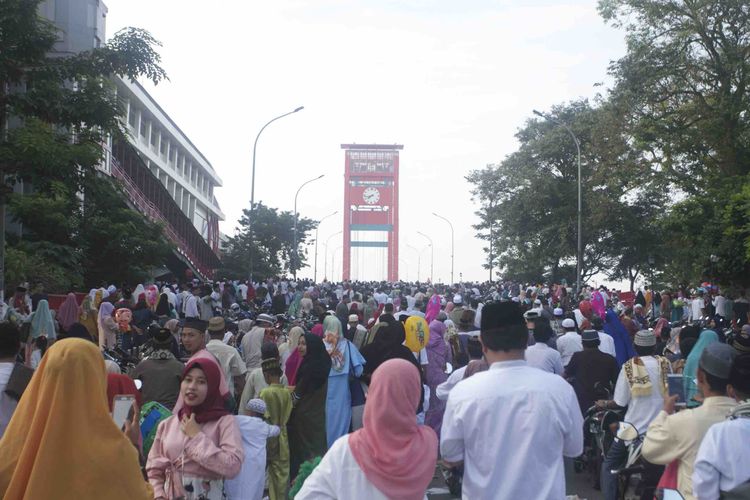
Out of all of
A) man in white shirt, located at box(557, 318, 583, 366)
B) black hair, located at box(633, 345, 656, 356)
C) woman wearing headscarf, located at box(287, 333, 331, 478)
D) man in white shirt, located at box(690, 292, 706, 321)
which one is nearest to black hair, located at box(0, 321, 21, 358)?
woman wearing headscarf, located at box(287, 333, 331, 478)

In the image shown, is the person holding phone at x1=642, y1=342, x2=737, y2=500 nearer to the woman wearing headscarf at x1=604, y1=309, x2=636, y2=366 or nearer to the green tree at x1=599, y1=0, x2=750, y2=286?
the woman wearing headscarf at x1=604, y1=309, x2=636, y2=366

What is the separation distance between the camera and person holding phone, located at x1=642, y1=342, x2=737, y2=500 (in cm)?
446

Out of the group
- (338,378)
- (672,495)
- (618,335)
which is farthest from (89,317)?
(672,495)

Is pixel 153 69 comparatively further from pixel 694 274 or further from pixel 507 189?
pixel 507 189

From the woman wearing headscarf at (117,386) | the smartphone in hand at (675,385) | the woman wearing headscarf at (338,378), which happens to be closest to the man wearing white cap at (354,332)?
the woman wearing headscarf at (338,378)

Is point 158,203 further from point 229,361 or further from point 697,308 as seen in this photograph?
point 229,361

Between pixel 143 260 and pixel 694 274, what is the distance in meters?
18.3

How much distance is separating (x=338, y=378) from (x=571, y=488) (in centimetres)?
271

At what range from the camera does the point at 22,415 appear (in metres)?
3.60

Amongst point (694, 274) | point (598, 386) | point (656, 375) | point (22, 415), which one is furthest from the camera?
point (694, 274)

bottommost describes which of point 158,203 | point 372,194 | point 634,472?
point 634,472

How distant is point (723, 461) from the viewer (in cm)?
406

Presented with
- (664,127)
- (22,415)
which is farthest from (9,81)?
(664,127)

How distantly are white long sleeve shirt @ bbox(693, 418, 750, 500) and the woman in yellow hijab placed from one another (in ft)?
7.67
